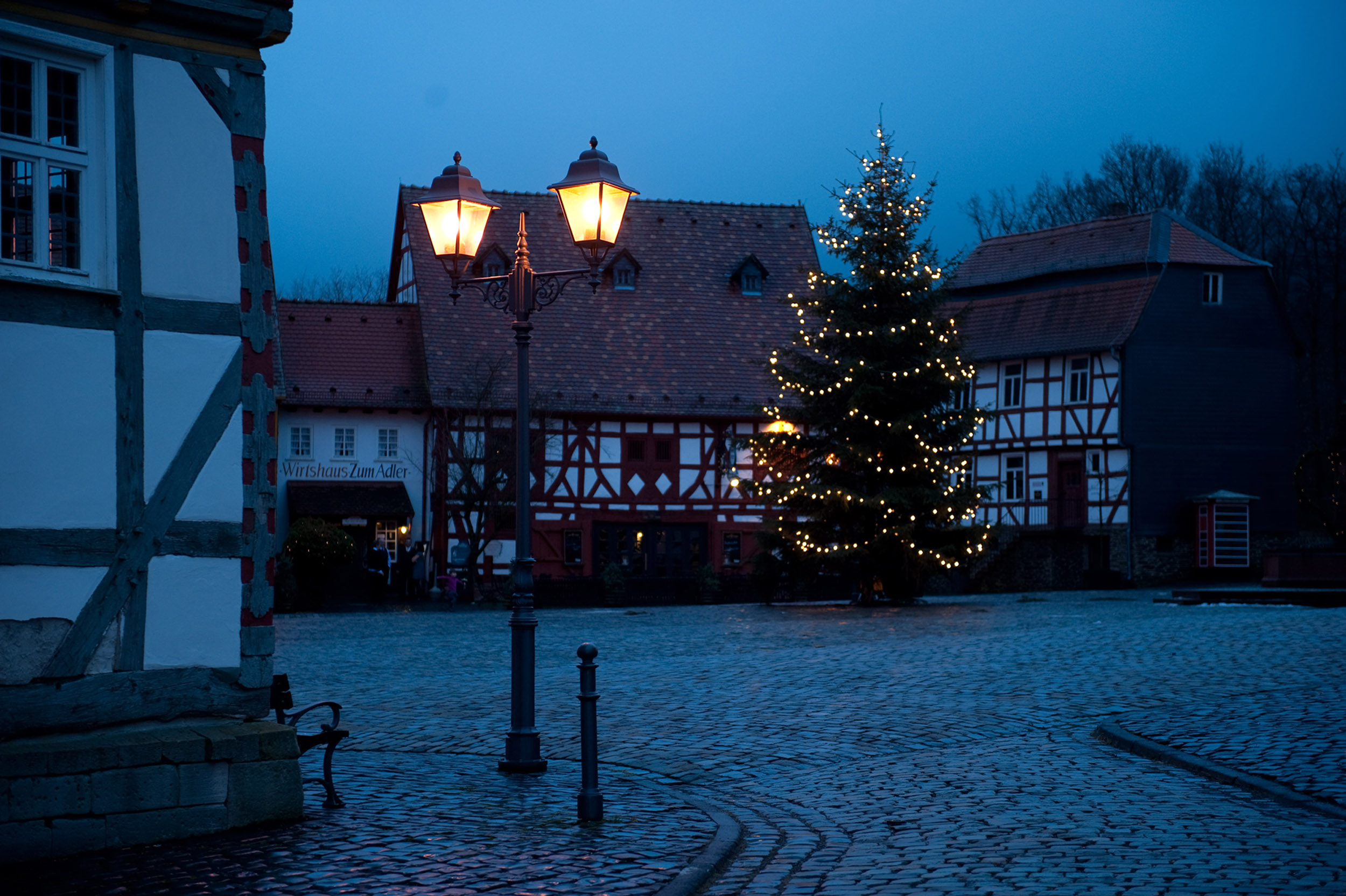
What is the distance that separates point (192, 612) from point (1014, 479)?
40.4 meters

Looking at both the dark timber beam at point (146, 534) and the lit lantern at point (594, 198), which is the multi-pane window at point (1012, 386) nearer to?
the lit lantern at point (594, 198)

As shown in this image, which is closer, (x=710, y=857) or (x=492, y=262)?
(x=710, y=857)

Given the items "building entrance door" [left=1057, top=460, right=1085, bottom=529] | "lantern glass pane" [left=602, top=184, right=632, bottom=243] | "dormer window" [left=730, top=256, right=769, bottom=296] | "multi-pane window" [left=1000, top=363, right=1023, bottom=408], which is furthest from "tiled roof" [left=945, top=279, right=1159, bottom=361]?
"lantern glass pane" [left=602, top=184, right=632, bottom=243]

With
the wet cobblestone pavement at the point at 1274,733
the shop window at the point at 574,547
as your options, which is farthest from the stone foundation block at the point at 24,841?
the shop window at the point at 574,547

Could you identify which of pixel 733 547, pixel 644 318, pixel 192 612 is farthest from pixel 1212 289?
pixel 192 612

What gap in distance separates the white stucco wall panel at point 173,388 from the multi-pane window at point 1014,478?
3987cm

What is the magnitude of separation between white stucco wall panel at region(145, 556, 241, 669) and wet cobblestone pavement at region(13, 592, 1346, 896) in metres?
1.07

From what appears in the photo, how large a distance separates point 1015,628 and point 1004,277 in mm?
28532

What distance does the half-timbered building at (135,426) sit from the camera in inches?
299

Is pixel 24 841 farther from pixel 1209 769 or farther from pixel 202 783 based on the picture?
pixel 1209 769

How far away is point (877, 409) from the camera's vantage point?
28.5 m

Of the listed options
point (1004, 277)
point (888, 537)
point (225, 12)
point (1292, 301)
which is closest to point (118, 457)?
point (225, 12)

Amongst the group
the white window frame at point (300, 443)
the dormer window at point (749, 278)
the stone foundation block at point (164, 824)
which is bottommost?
the stone foundation block at point (164, 824)

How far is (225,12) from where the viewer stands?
8.40 metres
